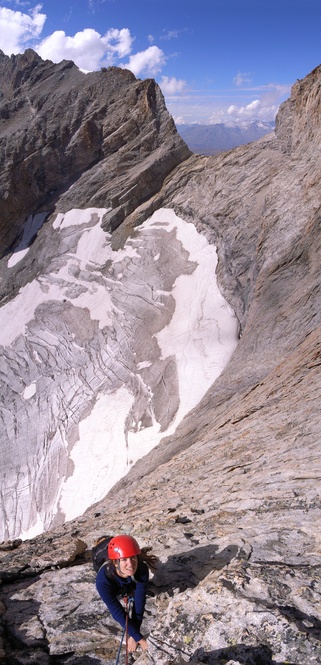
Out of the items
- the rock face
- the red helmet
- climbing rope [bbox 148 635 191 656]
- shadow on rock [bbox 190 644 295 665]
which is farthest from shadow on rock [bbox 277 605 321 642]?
the red helmet

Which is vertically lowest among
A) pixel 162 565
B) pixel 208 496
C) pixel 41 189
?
pixel 208 496

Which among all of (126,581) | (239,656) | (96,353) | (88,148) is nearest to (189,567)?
(126,581)

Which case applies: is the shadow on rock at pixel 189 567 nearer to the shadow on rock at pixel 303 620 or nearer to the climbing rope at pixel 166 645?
the climbing rope at pixel 166 645

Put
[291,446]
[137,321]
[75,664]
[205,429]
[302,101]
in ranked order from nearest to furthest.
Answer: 1. [75,664]
2. [291,446]
3. [205,429]
4. [302,101]
5. [137,321]

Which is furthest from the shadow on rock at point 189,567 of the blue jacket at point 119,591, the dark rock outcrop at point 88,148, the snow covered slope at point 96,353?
the dark rock outcrop at point 88,148

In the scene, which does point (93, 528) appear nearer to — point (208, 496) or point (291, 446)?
point (208, 496)

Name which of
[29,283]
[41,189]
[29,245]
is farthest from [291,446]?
[41,189]
